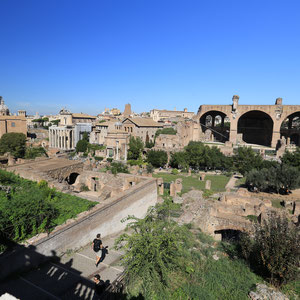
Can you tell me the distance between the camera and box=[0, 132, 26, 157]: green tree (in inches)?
1671

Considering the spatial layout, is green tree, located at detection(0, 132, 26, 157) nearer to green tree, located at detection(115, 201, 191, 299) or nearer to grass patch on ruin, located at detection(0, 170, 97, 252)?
grass patch on ruin, located at detection(0, 170, 97, 252)

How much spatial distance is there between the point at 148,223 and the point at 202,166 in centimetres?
2750

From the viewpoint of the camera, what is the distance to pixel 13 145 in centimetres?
4312

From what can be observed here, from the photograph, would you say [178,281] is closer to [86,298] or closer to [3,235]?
[86,298]

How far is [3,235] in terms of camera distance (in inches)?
307

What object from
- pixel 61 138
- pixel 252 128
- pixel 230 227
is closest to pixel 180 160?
pixel 230 227

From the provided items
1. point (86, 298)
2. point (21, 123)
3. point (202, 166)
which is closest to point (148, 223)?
point (86, 298)

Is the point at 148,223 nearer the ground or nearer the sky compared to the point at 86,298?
nearer the sky

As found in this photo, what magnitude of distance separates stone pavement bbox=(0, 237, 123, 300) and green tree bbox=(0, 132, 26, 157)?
4002 cm

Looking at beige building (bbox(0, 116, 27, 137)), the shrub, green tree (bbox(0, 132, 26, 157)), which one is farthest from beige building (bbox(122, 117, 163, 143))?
the shrub

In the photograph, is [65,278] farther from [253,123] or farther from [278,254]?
[253,123]

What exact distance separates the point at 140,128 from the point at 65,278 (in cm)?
4477

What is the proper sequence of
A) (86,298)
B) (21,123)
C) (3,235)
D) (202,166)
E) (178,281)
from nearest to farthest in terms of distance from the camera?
(86,298), (178,281), (3,235), (202,166), (21,123)

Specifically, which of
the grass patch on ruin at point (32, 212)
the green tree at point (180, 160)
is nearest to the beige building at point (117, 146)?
the green tree at point (180, 160)
